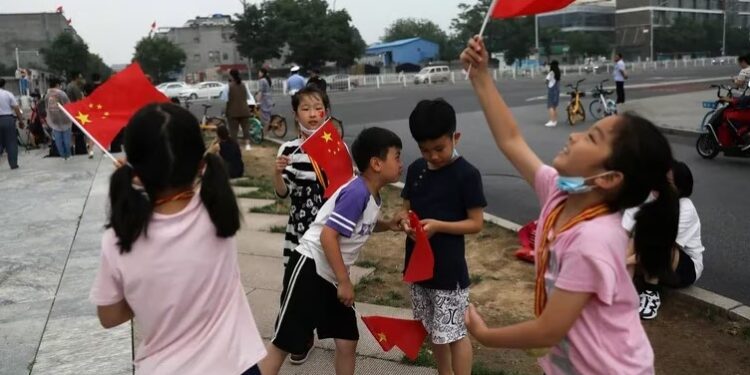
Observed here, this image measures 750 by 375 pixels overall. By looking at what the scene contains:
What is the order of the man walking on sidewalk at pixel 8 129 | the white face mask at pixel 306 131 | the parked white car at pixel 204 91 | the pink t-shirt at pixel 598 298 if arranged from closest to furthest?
the pink t-shirt at pixel 598 298
the white face mask at pixel 306 131
the man walking on sidewalk at pixel 8 129
the parked white car at pixel 204 91

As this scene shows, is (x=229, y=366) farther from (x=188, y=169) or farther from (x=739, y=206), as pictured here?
(x=739, y=206)

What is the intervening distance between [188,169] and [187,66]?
99147mm

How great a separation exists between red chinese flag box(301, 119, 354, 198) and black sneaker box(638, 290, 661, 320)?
2.43 meters

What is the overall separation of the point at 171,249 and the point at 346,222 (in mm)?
1034

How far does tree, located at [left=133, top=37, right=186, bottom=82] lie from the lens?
72.2m

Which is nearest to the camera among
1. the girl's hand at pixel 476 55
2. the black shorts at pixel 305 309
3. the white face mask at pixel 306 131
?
the girl's hand at pixel 476 55

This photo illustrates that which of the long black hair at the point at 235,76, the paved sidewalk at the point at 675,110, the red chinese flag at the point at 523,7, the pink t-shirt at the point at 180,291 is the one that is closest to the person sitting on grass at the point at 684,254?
the red chinese flag at the point at 523,7

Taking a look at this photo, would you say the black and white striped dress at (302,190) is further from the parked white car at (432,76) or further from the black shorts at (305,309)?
the parked white car at (432,76)

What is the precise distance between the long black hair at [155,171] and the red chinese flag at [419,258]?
1.08 metres

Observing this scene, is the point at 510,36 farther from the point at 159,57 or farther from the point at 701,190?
the point at 701,190

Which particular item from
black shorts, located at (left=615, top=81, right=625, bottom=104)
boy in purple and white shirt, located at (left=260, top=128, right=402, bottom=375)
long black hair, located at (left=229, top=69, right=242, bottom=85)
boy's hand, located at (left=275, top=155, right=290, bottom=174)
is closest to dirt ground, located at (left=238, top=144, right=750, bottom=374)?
boy in purple and white shirt, located at (left=260, top=128, right=402, bottom=375)

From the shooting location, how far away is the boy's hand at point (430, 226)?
2.77m

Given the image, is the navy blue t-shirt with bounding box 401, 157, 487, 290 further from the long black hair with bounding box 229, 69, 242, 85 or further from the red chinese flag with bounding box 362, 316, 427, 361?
the long black hair with bounding box 229, 69, 242, 85

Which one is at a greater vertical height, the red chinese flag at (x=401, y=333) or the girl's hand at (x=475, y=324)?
the girl's hand at (x=475, y=324)
